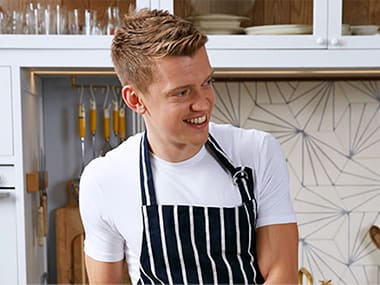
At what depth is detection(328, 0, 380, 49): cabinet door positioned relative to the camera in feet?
5.79

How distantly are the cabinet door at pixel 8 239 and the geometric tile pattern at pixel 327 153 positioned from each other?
75 centimetres

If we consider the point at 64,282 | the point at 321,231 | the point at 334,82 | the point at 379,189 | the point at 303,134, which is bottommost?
the point at 64,282

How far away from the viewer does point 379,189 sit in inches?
84.4

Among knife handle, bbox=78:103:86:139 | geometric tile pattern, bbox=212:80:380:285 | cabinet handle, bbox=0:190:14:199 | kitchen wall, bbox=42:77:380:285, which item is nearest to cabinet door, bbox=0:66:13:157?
cabinet handle, bbox=0:190:14:199

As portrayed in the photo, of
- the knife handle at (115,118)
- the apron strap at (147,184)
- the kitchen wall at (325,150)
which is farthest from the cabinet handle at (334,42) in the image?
the apron strap at (147,184)

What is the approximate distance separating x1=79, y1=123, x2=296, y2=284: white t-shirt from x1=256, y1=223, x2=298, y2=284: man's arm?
2cm

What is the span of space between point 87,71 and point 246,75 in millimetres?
530

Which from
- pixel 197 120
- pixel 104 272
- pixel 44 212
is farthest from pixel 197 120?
pixel 44 212

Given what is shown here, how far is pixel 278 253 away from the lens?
114cm

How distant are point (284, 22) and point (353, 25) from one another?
0.20m

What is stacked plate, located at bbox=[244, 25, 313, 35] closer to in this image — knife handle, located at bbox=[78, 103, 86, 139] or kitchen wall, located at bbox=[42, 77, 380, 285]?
kitchen wall, located at bbox=[42, 77, 380, 285]

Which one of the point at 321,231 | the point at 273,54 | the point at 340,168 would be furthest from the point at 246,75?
Answer: the point at 321,231

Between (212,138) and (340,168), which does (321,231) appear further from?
(212,138)

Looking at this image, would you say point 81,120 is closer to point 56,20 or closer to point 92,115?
point 92,115
